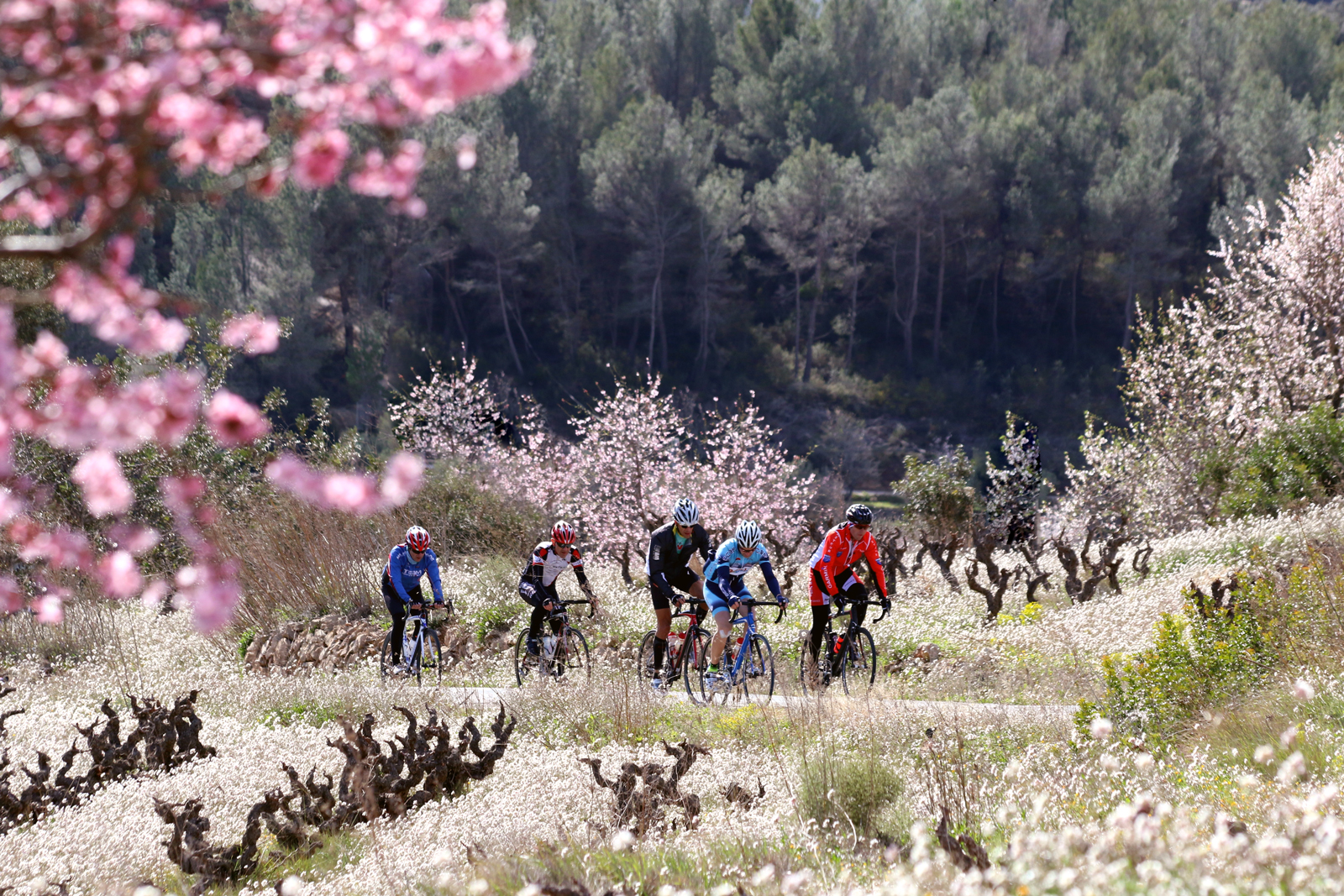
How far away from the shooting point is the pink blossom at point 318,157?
2.33 meters

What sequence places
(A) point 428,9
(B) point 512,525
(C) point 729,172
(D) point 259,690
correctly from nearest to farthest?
(A) point 428,9
(D) point 259,690
(B) point 512,525
(C) point 729,172

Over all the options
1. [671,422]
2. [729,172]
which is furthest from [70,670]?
[729,172]

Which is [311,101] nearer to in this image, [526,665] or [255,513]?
[526,665]

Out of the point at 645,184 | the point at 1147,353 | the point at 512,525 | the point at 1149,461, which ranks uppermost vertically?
the point at 645,184

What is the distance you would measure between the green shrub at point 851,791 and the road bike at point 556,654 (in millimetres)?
4964

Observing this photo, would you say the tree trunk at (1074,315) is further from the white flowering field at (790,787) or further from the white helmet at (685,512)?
the white helmet at (685,512)

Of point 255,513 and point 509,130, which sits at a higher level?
point 509,130

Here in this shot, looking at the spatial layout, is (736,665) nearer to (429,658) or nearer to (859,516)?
(859,516)

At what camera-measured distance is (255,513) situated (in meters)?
15.3

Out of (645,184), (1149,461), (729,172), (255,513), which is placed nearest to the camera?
(255,513)

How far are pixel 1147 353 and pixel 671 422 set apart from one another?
9.80m

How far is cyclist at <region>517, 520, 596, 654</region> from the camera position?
1081cm

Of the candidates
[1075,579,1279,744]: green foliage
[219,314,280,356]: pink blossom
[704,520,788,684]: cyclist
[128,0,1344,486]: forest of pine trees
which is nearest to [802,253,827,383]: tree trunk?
[128,0,1344,486]: forest of pine trees

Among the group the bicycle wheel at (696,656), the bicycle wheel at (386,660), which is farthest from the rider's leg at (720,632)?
the bicycle wheel at (386,660)
